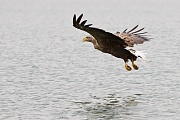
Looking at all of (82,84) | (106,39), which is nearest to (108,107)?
(106,39)

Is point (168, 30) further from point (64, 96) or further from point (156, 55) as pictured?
point (64, 96)

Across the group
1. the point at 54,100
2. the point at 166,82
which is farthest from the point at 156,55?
the point at 54,100

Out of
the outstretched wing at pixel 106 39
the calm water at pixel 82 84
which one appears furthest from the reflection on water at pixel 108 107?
the outstretched wing at pixel 106 39

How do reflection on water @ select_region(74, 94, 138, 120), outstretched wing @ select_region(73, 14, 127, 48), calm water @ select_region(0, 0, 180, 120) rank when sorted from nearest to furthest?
reflection on water @ select_region(74, 94, 138, 120) < calm water @ select_region(0, 0, 180, 120) < outstretched wing @ select_region(73, 14, 127, 48)

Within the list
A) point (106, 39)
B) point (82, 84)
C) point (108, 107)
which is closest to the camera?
point (108, 107)

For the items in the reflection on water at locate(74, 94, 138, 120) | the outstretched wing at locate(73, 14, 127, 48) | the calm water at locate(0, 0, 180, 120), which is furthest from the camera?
the outstretched wing at locate(73, 14, 127, 48)

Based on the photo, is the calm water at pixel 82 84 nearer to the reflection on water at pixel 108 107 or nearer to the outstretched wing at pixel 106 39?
the reflection on water at pixel 108 107

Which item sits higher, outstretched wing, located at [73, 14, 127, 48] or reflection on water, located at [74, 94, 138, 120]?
outstretched wing, located at [73, 14, 127, 48]

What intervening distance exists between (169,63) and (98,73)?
3146mm

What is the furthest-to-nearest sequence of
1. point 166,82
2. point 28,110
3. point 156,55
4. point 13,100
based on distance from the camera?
point 156,55
point 166,82
point 13,100
point 28,110

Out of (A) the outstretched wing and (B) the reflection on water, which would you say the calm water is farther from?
(A) the outstretched wing

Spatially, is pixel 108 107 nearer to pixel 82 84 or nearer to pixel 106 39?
pixel 106 39

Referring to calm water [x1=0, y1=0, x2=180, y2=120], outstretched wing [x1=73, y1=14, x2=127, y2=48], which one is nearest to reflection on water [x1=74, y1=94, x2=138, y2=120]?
calm water [x1=0, y1=0, x2=180, y2=120]

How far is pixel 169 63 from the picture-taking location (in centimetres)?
1755
